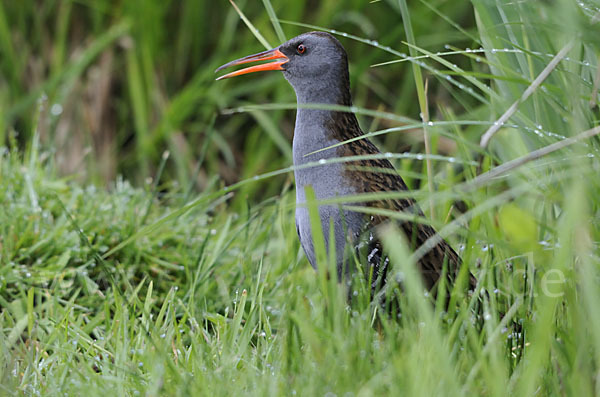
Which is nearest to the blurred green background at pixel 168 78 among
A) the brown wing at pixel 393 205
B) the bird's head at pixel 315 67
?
the bird's head at pixel 315 67

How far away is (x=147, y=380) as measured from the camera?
69.4 inches

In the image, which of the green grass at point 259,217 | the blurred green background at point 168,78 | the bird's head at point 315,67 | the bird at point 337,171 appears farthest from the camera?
the blurred green background at point 168,78

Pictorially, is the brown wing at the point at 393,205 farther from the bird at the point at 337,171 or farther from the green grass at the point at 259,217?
the green grass at the point at 259,217

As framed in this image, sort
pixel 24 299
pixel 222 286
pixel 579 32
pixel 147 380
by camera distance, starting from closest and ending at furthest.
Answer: pixel 579 32 < pixel 147 380 < pixel 24 299 < pixel 222 286

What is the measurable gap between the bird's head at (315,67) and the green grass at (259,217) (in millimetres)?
196

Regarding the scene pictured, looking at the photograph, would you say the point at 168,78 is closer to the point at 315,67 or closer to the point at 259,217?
the point at 259,217

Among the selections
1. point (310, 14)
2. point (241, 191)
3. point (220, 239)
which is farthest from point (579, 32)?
point (310, 14)

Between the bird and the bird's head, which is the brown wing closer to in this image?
the bird

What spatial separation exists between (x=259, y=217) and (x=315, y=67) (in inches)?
31.0

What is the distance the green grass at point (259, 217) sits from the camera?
5.33ft

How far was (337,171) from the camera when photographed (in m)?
2.31

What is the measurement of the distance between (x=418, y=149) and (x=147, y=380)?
11.0ft

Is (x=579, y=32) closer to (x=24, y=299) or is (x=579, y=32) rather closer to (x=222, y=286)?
(x=222, y=286)

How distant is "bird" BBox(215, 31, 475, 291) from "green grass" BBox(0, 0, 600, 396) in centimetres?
14
